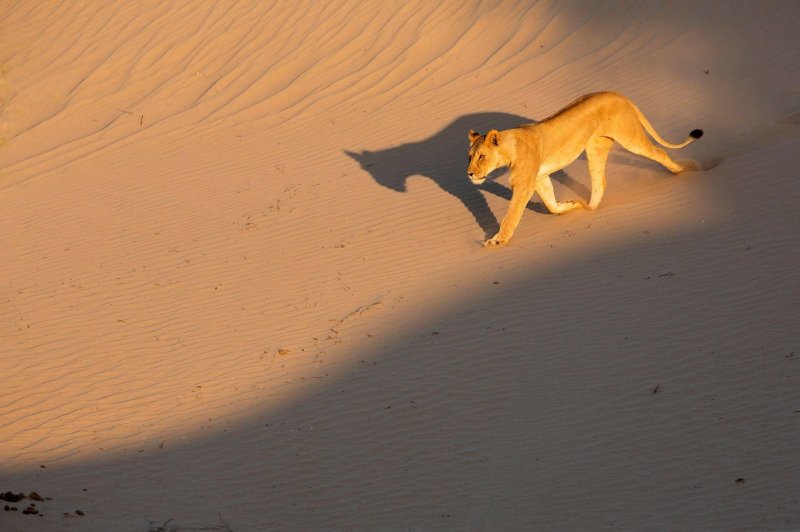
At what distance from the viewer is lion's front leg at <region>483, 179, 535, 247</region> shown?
8930 millimetres

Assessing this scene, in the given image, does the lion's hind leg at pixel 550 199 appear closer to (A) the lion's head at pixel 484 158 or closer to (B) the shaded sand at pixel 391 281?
(B) the shaded sand at pixel 391 281

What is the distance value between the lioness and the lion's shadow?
73cm

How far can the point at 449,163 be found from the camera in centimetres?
1130

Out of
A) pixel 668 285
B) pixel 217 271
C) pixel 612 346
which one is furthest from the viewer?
pixel 217 271

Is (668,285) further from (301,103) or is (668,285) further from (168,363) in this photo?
(301,103)

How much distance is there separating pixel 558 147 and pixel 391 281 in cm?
208

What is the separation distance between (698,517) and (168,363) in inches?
179

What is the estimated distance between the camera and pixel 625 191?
9.80 m

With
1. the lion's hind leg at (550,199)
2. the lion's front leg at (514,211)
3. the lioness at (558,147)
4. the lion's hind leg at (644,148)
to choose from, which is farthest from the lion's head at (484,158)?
the lion's hind leg at (644,148)

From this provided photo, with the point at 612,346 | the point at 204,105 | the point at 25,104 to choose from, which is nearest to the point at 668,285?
the point at 612,346

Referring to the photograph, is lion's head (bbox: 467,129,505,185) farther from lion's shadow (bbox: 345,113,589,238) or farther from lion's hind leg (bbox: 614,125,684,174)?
lion's hind leg (bbox: 614,125,684,174)

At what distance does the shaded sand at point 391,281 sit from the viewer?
598 centimetres

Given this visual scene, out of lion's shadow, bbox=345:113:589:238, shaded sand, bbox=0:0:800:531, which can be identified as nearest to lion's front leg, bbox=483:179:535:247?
shaded sand, bbox=0:0:800:531

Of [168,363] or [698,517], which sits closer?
[698,517]
